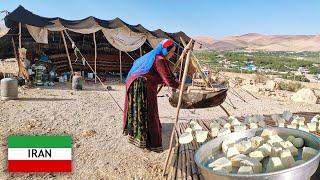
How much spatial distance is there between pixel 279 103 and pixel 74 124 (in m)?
6.84

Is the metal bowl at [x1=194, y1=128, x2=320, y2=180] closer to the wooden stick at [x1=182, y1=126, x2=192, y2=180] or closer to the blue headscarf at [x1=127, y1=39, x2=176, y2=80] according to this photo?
the wooden stick at [x1=182, y1=126, x2=192, y2=180]

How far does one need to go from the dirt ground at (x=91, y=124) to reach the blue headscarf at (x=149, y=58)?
44.4 inches

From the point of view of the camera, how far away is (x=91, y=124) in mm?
7273

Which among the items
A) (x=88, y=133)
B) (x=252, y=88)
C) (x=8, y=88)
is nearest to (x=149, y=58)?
(x=88, y=133)

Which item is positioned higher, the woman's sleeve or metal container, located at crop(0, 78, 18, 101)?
the woman's sleeve

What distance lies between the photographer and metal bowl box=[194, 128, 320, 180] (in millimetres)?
1959

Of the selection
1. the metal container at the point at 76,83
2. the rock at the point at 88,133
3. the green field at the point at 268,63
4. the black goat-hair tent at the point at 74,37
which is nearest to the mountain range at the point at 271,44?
the green field at the point at 268,63

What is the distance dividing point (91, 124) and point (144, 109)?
2.36 meters

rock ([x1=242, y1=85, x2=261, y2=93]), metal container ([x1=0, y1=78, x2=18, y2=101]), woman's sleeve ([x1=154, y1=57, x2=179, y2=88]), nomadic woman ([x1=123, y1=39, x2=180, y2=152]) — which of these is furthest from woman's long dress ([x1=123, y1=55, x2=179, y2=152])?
rock ([x1=242, y1=85, x2=261, y2=93])

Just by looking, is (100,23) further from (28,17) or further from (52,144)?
(52,144)

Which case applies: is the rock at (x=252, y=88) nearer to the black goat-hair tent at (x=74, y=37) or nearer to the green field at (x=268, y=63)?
the black goat-hair tent at (x=74, y=37)

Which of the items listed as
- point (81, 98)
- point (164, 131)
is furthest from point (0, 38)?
point (164, 131)

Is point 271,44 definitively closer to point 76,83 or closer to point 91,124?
point 76,83

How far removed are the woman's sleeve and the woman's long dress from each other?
0.12m
